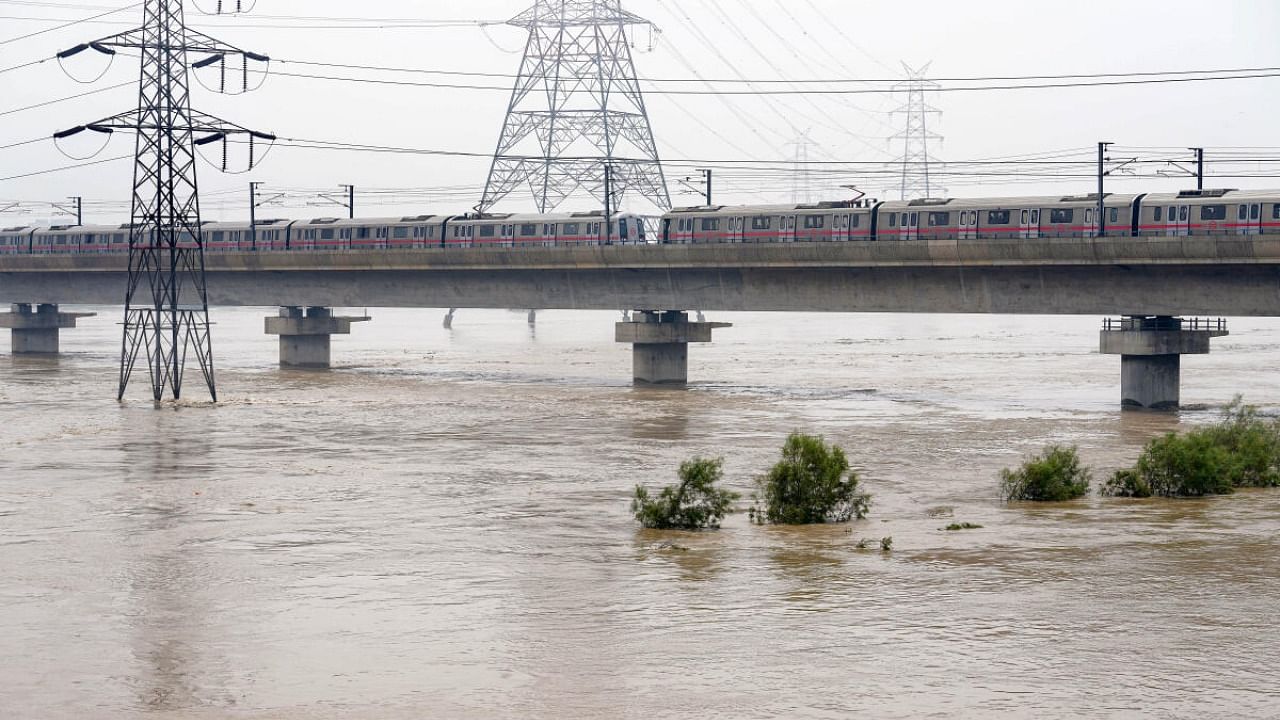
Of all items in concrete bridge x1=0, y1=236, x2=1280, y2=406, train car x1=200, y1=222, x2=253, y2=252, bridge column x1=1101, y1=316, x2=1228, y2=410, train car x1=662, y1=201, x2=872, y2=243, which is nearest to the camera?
concrete bridge x1=0, y1=236, x2=1280, y2=406

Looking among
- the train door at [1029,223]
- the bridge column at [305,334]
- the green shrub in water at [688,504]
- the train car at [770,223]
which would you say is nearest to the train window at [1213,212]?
the train door at [1029,223]

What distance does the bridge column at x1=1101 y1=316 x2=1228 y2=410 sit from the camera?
59781mm

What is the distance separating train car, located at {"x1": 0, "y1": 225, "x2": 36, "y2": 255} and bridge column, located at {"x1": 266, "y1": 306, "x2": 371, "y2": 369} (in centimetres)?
2575

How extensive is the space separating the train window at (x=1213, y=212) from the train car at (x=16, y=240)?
78.6 meters

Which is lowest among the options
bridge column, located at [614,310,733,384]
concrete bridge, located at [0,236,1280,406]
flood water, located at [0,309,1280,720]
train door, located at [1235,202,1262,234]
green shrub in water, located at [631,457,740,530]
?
flood water, located at [0,309,1280,720]

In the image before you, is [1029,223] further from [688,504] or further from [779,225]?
[688,504]

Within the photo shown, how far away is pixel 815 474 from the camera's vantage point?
32594 millimetres

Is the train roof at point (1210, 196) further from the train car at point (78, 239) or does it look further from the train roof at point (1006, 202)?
the train car at point (78, 239)

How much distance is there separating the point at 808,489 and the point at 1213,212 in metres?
32.5

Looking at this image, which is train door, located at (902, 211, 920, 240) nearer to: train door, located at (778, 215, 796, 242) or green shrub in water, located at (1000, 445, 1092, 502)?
train door, located at (778, 215, 796, 242)

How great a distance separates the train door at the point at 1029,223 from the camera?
6359 cm

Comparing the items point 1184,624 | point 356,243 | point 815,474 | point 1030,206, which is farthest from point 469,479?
point 356,243

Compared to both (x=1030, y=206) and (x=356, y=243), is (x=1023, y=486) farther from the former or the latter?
(x=356, y=243)

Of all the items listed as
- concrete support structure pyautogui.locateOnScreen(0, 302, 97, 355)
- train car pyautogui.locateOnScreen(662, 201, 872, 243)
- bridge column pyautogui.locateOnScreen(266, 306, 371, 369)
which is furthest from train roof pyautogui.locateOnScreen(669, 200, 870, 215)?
concrete support structure pyautogui.locateOnScreen(0, 302, 97, 355)
